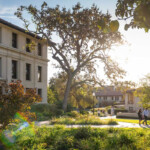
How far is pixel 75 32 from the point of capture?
27.5 metres

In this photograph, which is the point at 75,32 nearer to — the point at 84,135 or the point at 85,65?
the point at 85,65

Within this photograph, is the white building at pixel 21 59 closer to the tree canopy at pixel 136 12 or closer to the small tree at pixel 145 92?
the small tree at pixel 145 92

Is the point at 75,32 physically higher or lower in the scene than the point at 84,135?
higher

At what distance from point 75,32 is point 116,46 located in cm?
556

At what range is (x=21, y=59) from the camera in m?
29.1

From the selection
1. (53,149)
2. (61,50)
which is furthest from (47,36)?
(53,149)

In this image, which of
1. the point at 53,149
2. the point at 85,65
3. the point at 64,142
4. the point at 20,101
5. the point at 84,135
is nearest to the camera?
the point at 53,149

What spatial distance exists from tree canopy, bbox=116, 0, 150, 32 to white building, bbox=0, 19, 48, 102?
23031 millimetres

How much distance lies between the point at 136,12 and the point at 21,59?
26.3 metres

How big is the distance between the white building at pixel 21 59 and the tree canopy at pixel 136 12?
2303cm

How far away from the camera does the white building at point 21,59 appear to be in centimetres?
2659

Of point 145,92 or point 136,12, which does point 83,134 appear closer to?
point 136,12

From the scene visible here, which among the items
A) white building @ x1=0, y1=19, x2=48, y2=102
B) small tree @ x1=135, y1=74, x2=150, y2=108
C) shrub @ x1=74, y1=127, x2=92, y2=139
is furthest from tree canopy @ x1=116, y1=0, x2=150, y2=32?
white building @ x1=0, y1=19, x2=48, y2=102

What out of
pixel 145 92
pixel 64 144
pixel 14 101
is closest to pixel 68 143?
pixel 64 144
